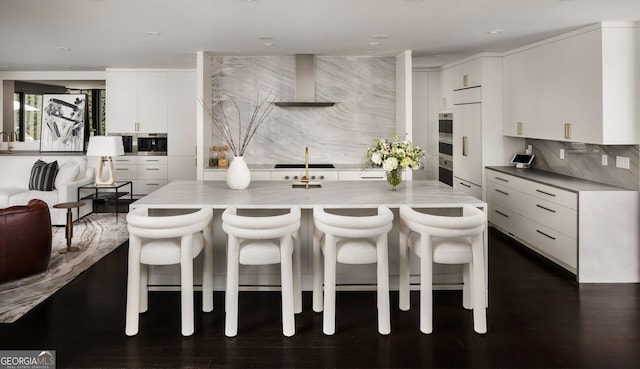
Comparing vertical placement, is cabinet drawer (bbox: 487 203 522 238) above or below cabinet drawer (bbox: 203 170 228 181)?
below

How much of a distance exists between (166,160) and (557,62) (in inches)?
254

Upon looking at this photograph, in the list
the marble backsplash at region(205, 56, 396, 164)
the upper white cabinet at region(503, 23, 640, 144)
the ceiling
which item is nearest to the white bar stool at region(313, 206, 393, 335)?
the ceiling

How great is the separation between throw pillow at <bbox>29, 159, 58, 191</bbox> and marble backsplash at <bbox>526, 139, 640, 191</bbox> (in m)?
6.58

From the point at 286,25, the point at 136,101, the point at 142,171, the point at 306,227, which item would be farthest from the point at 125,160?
the point at 306,227

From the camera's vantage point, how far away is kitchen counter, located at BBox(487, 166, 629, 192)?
183 inches

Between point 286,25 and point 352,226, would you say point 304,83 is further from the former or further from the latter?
point 352,226

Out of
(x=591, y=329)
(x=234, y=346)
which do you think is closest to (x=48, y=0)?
(x=234, y=346)

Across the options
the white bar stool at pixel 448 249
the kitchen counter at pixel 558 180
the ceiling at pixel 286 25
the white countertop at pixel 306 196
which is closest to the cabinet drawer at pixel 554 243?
the kitchen counter at pixel 558 180

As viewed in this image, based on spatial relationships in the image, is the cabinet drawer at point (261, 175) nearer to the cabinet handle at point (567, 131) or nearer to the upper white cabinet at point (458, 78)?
the upper white cabinet at point (458, 78)

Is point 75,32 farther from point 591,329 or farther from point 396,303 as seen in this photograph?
point 591,329

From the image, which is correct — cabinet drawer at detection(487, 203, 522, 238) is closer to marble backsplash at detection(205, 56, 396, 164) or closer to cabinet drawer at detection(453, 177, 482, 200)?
cabinet drawer at detection(453, 177, 482, 200)

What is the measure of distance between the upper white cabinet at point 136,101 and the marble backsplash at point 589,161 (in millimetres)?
6095

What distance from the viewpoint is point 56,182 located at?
698 cm

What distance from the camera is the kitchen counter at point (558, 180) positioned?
4.64 metres
